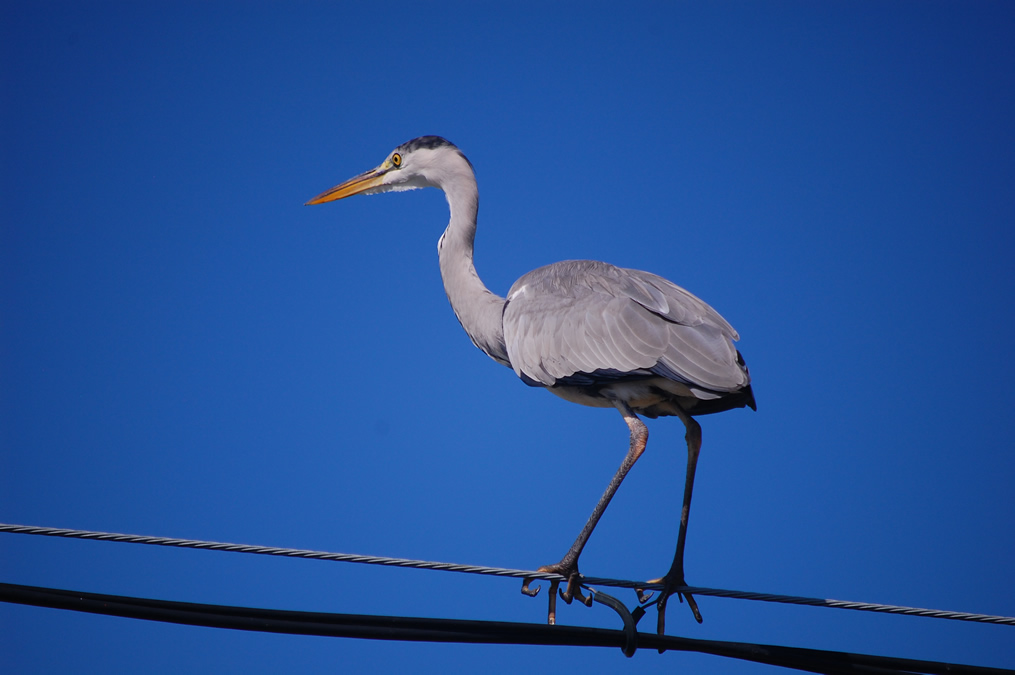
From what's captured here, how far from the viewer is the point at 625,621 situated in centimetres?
251

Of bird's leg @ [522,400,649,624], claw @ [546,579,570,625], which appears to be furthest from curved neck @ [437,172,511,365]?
claw @ [546,579,570,625]

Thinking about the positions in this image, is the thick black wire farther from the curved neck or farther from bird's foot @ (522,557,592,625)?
the curved neck

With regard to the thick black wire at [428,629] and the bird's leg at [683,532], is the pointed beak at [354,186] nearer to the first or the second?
the bird's leg at [683,532]

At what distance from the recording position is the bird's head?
4961 millimetres

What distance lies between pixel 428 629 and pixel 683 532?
6.29ft

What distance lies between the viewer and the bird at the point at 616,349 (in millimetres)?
3309

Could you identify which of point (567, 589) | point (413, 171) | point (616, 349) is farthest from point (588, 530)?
point (413, 171)

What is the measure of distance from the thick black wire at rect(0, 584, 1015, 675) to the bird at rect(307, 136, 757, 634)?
905mm

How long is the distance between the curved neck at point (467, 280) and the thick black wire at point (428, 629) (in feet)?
7.60

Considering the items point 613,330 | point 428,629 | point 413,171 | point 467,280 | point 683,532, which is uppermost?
point 413,171

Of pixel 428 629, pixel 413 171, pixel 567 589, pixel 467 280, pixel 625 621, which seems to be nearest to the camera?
pixel 428 629

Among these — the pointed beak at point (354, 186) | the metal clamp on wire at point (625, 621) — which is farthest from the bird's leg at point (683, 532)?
the pointed beak at point (354, 186)

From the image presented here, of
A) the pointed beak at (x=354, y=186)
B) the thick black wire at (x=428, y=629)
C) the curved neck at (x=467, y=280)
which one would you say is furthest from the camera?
the pointed beak at (x=354, y=186)

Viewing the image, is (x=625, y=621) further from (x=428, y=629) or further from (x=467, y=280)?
(x=467, y=280)
